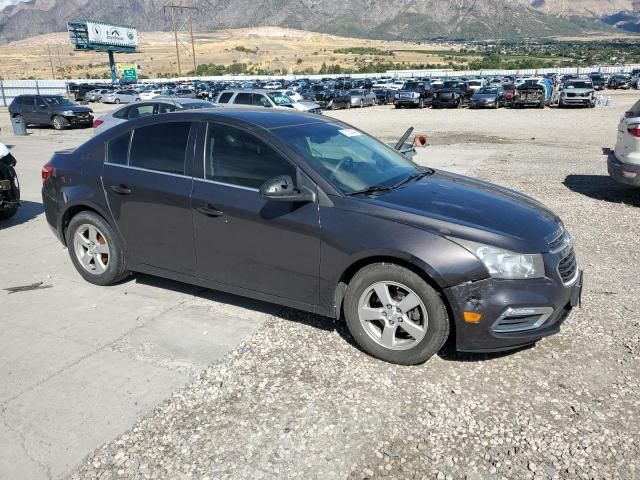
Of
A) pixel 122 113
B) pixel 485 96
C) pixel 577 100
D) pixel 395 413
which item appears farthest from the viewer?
pixel 485 96

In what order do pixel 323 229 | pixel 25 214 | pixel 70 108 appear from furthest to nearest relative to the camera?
pixel 70 108, pixel 25 214, pixel 323 229

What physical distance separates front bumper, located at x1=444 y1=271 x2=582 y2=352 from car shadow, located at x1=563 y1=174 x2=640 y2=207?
578 cm

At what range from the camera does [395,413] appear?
3143 mm

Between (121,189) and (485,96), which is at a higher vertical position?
(121,189)

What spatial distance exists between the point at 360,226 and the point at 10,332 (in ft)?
9.53

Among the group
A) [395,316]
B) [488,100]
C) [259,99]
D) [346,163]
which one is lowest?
[488,100]

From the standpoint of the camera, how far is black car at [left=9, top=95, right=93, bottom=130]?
74.7 ft

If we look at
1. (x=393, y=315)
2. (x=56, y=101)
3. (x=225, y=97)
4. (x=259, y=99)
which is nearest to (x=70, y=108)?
(x=56, y=101)

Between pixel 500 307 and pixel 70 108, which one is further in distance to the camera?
pixel 70 108

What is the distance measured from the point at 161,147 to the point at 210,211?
836 mm

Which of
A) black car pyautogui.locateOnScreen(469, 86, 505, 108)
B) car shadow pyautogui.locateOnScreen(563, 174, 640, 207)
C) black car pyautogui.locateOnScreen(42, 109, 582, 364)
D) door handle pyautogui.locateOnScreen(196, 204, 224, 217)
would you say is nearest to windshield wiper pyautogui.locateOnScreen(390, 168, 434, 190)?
black car pyautogui.locateOnScreen(42, 109, 582, 364)

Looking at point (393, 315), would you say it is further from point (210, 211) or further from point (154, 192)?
point (154, 192)

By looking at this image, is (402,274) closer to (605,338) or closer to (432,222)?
(432,222)

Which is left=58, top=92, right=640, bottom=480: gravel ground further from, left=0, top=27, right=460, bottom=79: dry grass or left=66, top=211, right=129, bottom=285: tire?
left=0, top=27, right=460, bottom=79: dry grass
